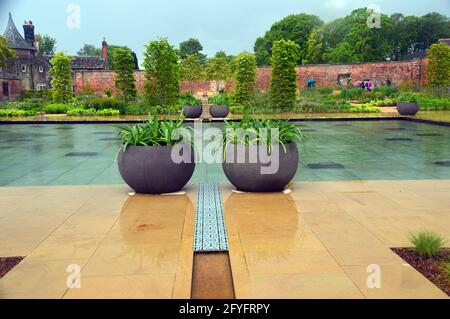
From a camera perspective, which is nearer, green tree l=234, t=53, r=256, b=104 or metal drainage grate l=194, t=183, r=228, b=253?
metal drainage grate l=194, t=183, r=228, b=253

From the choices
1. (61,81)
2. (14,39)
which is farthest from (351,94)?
(14,39)

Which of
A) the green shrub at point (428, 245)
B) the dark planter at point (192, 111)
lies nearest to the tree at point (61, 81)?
the dark planter at point (192, 111)

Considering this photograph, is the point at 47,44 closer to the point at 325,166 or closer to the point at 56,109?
the point at 56,109

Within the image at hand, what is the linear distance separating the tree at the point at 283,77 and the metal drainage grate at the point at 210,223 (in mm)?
21988

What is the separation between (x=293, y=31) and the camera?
2945 inches

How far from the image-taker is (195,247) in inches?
183

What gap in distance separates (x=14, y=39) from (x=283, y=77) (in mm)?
47045

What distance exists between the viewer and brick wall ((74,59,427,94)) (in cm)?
4916

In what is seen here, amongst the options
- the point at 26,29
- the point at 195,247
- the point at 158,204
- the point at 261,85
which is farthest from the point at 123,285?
the point at 26,29

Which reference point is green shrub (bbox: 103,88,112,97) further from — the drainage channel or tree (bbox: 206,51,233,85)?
the drainage channel

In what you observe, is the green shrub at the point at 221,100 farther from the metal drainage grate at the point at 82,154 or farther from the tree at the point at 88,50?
the tree at the point at 88,50

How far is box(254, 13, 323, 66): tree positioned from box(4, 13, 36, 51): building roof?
37.0 metres

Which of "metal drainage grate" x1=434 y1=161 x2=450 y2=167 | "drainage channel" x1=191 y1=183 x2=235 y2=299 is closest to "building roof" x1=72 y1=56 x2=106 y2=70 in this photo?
"metal drainage grate" x1=434 y1=161 x2=450 y2=167
